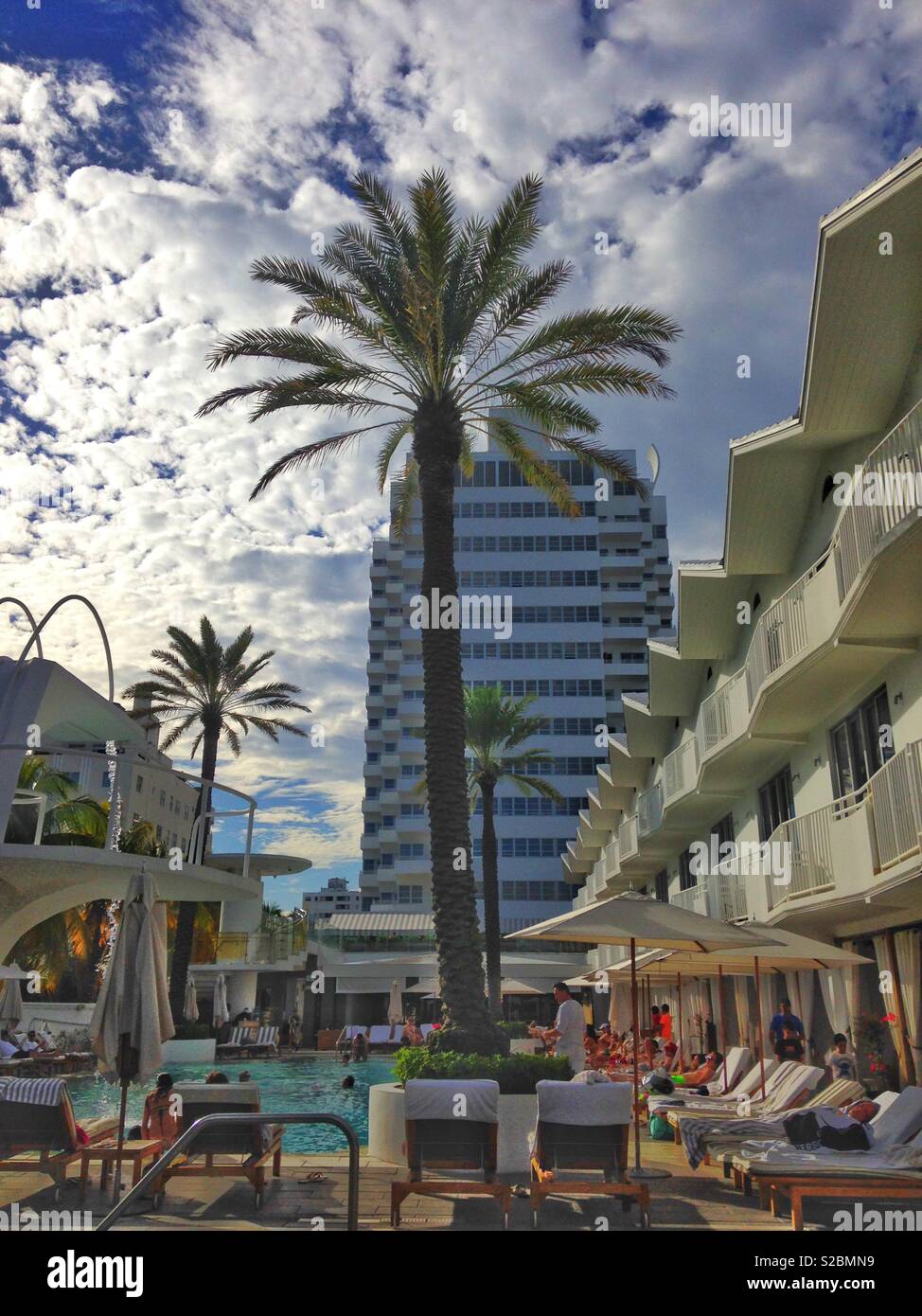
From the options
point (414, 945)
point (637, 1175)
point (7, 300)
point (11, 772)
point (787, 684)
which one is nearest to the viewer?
point (637, 1175)

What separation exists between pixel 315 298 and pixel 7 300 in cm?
471

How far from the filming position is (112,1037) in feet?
33.3

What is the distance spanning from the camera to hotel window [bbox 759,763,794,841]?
73.6 feet

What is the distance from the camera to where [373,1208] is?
9055 mm

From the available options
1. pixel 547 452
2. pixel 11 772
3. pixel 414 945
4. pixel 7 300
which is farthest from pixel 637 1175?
pixel 547 452

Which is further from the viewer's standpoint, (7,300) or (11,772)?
(7,300)

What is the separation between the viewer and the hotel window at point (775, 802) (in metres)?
22.4

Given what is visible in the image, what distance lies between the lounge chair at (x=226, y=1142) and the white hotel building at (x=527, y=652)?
63.2m

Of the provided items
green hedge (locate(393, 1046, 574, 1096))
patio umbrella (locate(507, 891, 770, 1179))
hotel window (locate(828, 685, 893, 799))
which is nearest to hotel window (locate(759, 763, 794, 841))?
hotel window (locate(828, 685, 893, 799))

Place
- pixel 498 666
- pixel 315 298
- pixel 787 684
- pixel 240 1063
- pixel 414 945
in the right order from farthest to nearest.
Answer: pixel 498 666 < pixel 414 945 < pixel 240 1063 < pixel 787 684 < pixel 315 298

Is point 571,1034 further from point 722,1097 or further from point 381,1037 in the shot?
point 381,1037

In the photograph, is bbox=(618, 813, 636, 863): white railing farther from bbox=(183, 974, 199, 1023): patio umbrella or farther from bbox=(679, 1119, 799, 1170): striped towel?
bbox=(679, 1119, 799, 1170): striped towel
